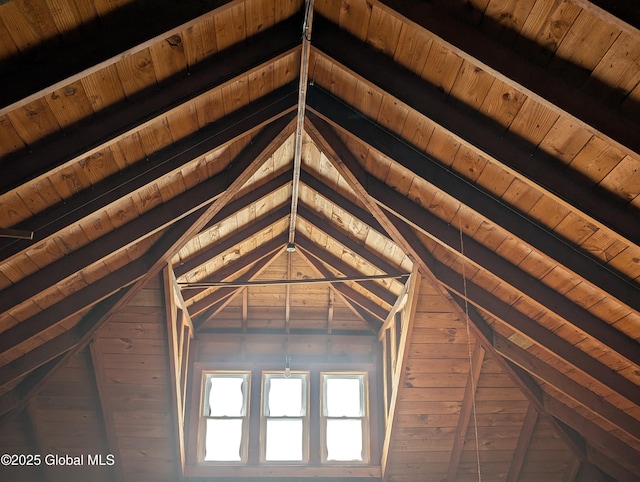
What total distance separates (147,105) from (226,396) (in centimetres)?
448

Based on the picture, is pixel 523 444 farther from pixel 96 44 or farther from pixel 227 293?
pixel 96 44

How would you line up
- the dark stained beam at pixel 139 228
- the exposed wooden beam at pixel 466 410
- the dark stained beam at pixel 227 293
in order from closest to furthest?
the dark stained beam at pixel 139 228, the exposed wooden beam at pixel 466 410, the dark stained beam at pixel 227 293

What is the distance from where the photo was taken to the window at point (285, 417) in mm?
6859

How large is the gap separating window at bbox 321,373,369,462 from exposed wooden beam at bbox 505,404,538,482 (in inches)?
62.1

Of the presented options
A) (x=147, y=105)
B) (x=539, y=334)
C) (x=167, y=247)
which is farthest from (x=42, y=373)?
(x=539, y=334)

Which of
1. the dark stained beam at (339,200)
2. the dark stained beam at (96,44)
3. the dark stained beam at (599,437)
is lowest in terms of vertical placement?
the dark stained beam at (599,437)

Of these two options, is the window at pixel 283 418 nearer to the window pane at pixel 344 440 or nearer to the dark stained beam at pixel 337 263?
the window pane at pixel 344 440

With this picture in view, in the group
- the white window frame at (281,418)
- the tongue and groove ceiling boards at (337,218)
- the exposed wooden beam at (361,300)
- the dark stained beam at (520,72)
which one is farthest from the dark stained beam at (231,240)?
the dark stained beam at (520,72)

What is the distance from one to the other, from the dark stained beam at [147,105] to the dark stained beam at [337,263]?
306cm

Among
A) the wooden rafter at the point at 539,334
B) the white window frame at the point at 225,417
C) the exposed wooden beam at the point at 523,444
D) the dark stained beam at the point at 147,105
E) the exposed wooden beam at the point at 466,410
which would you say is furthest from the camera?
the white window frame at the point at 225,417

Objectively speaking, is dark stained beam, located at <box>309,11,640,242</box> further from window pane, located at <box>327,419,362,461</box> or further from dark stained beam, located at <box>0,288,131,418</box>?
window pane, located at <box>327,419,362,461</box>

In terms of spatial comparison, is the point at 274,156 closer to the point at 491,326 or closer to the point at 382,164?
the point at 382,164

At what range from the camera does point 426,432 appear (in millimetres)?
6336

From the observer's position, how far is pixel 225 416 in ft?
23.0
